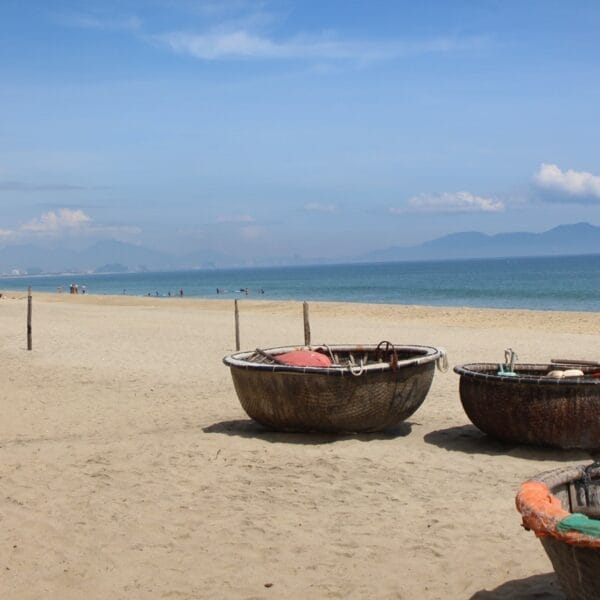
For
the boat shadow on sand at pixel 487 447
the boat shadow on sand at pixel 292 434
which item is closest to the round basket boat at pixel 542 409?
the boat shadow on sand at pixel 487 447

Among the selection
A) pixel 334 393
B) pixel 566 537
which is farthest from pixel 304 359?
pixel 566 537

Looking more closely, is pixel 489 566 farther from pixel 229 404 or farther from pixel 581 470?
pixel 229 404

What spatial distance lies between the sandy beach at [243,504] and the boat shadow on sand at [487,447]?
25 mm

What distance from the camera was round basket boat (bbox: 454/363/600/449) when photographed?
7.48m

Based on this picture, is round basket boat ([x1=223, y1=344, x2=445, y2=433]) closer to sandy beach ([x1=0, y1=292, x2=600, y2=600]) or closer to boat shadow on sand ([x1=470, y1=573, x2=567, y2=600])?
sandy beach ([x1=0, y1=292, x2=600, y2=600])

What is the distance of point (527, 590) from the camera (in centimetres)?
473

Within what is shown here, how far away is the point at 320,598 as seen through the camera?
4.77m

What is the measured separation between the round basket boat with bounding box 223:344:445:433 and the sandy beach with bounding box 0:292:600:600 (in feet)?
0.71

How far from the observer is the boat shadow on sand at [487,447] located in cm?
766

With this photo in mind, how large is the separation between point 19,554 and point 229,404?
18.9 ft

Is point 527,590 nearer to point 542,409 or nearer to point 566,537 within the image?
point 566,537

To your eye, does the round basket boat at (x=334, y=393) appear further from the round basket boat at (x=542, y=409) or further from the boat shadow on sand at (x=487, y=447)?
the round basket boat at (x=542, y=409)

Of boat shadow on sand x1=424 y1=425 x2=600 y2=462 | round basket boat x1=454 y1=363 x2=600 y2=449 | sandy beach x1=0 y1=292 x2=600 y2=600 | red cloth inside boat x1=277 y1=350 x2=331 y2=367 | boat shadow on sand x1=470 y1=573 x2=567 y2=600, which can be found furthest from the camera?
red cloth inside boat x1=277 y1=350 x2=331 y2=367

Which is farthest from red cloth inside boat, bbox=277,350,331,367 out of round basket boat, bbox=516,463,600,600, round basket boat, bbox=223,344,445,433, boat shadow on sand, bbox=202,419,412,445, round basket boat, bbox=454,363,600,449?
round basket boat, bbox=516,463,600,600
